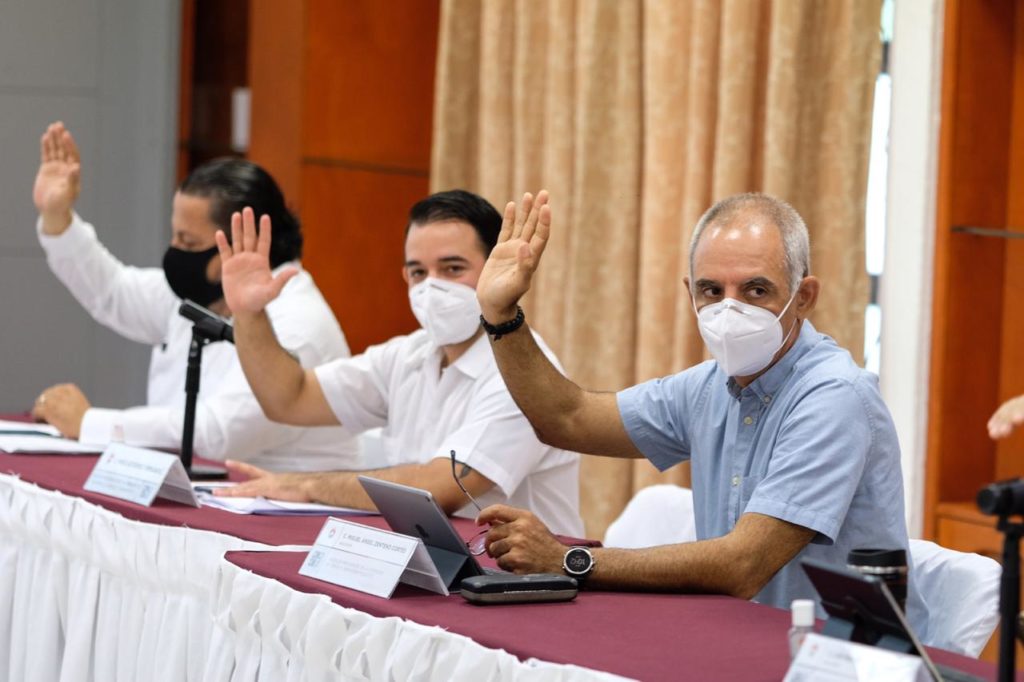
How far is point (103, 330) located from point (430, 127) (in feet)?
5.80

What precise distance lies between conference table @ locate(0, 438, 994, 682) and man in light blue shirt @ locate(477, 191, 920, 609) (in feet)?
0.35

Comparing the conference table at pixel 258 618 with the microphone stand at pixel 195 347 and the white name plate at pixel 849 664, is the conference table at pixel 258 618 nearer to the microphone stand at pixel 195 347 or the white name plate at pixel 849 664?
the white name plate at pixel 849 664

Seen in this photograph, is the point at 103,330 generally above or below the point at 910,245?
below

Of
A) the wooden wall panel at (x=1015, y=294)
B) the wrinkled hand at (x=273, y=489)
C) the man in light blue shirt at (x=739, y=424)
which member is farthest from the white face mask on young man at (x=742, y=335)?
the wooden wall panel at (x=1015, y=294)

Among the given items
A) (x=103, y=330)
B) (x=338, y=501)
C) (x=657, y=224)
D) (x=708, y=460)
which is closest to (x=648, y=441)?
(x=708, y=460)

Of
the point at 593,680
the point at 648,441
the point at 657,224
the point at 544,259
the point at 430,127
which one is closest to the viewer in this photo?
the point at 593,680

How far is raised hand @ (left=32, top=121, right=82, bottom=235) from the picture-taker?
4.34 meters

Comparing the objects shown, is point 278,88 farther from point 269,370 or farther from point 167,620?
point 167,620

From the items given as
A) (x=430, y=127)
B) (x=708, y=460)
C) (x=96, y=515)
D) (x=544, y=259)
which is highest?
(x=430, y=127)

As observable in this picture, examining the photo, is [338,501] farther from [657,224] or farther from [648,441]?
[657,224]

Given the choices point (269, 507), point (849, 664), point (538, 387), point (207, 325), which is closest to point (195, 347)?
point (207, 325)

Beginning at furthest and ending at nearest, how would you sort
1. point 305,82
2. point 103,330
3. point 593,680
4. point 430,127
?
1. point 103,330
2. point 430,127
3. point 305,82
4. point 593,680

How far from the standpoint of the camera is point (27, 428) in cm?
382

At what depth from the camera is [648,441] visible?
2574 mm
